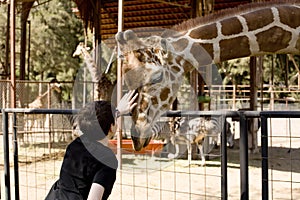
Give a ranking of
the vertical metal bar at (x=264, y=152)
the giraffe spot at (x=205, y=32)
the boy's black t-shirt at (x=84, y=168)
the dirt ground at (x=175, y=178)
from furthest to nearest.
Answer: the dirt ground at (x=175, y=178), the giraffe spot at (x=205, y=32), the vertical metal bar at (x=264, y=152), the boy's black t-shirt at (x=84, y=168)

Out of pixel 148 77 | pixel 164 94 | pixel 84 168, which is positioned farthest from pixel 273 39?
pixel 84 168

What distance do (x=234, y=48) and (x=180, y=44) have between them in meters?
0.51

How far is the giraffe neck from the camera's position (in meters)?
3.50

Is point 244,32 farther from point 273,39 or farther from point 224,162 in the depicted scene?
point 224,162

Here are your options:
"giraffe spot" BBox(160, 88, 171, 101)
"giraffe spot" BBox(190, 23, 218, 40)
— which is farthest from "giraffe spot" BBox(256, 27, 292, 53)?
"giraffe spot" BBox(160, 88, 171, 101)

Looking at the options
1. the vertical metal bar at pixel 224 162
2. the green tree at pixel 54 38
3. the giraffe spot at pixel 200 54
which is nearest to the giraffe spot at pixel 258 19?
the giraffe spot at pixel 200 54

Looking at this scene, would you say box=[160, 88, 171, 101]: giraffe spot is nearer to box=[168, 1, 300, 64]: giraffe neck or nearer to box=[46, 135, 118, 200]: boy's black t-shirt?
box=[168, 1, 300, 64]: giraffe neck

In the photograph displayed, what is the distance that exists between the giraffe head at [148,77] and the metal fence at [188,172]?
0.66 feet

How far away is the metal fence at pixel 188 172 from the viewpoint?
2688 millimetres

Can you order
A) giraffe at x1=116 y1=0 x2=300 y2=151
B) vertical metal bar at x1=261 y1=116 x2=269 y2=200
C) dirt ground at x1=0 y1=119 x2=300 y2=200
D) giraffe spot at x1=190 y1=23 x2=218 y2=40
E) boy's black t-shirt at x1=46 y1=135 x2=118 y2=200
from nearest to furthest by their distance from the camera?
1. boy's black t-shirt at x1=46 y1=135 x2=118 y2=200
2. vertical metal bar at x1=261 y1=116 x2=269 y2=200
3. giraffe at x1=116 y1=0 x2=300 y2=151
4. giraffe spot at x1=190 y1=23 x2=218 y2=40
5. dirt ground at x1=0 y1=119 x2=300 y2=200

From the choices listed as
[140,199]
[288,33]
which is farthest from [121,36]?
[140,199]

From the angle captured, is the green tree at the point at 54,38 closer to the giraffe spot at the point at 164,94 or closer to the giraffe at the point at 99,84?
the giraffe at the point at 99,84

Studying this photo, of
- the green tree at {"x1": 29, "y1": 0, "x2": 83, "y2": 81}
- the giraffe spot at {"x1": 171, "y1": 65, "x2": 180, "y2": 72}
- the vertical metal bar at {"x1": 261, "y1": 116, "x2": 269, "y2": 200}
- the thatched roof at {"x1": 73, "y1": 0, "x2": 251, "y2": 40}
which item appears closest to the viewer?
the vertical metal bar at {"x1": 261, "y1": 116, "x2": 269, "y2": 200}

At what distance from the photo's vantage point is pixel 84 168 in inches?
95.4
